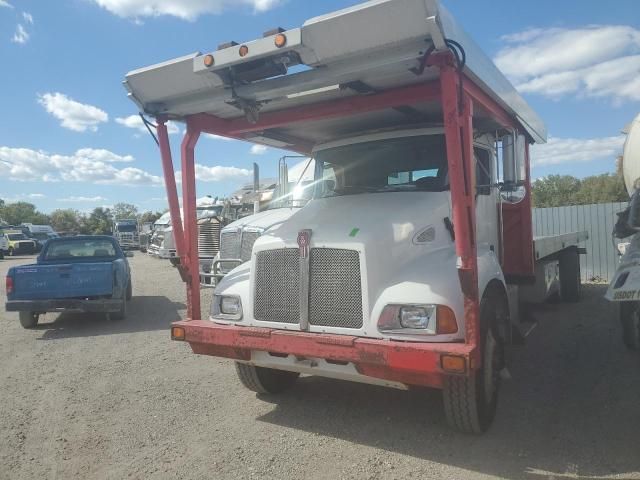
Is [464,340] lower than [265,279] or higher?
lower

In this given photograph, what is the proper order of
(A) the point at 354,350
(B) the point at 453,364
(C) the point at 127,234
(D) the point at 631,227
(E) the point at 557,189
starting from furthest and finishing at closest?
(E) the point at 557,189 → (C) the point at 127,234 → (D) the point at 631,227 → (A) the point at 354,350 → (B) the point at 453,364

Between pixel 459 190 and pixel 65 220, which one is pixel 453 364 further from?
pixel 65 220

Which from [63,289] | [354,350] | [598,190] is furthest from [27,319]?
[598,190]

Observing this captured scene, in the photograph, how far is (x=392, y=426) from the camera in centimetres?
451

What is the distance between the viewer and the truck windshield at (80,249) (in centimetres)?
1077

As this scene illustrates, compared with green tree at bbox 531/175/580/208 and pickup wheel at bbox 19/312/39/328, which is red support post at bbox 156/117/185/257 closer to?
pickup wheel at bbox 19/312/39/328

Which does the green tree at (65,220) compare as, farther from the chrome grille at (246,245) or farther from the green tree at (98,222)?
the chrome grille at (246,245)

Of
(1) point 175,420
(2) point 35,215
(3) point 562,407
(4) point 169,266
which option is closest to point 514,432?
(3) point 562,407

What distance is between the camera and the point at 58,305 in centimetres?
917

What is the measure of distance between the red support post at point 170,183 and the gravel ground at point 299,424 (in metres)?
1.68

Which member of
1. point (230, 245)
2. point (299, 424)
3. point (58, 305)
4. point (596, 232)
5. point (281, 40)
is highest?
point (281, 40)

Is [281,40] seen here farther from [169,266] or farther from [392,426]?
[169,266]

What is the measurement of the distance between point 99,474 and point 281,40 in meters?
3.40

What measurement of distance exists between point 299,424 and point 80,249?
8.05m
